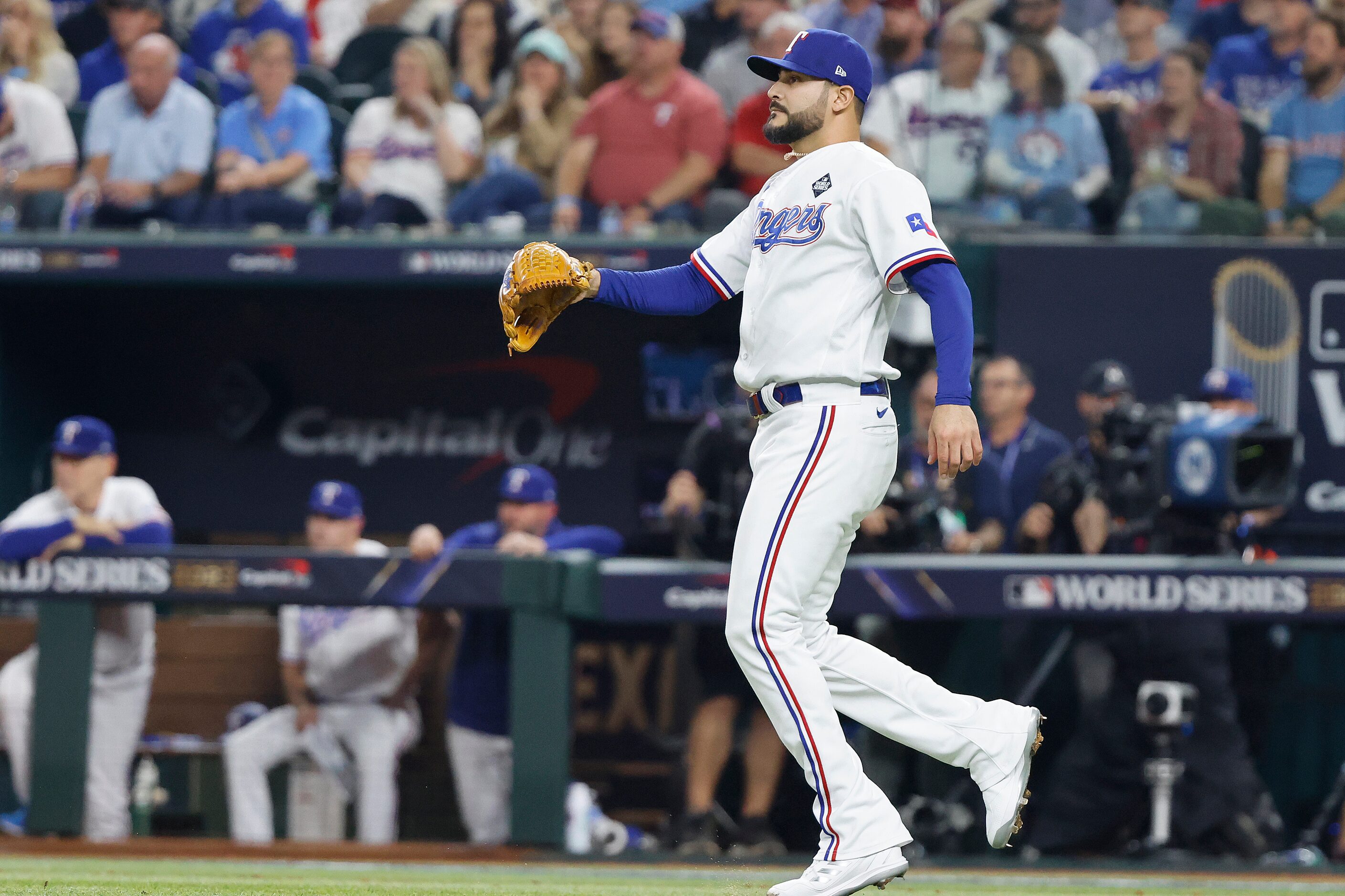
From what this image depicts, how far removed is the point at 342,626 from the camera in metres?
5.09

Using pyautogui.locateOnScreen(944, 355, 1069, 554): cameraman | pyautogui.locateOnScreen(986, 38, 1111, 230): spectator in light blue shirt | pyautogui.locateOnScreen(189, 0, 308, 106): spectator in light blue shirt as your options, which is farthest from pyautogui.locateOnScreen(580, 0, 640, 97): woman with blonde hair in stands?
pyautogui.locateOnScreen(944, 355, 1069, 554): cameraman

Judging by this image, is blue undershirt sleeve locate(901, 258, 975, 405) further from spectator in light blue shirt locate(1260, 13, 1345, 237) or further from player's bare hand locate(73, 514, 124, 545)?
spectator in light blue shirt locate(1260, 13, 1345, 237)

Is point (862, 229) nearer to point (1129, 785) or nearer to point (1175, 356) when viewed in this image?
point (1129, 785)

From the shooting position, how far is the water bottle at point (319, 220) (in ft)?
22.5

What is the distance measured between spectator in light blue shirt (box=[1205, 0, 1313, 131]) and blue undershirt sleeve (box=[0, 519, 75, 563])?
4528 millimetres

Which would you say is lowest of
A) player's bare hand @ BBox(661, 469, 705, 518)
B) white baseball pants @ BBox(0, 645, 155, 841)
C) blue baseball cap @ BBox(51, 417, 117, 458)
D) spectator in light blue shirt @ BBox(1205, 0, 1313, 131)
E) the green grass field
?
the green grass field

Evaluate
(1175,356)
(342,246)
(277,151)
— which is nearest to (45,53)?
(277,151)

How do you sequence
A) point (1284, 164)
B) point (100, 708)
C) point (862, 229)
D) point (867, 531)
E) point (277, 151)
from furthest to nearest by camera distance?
1. point (277, 151)
2. point (1284, 164)
3. point (867, 531)
4. point (100, 708)
5. point (862, 229)

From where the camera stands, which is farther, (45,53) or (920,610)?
(45,53)

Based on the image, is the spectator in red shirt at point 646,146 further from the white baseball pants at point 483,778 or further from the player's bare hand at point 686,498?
the white baseball pants at point 483,778

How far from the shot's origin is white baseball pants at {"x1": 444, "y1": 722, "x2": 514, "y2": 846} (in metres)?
4.89

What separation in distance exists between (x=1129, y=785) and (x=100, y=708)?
3105mm

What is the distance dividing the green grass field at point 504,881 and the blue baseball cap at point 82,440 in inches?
66.1

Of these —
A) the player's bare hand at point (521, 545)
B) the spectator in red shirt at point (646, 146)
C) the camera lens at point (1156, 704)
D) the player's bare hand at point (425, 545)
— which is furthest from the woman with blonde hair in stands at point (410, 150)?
the camera lens at point (1156, 704)
